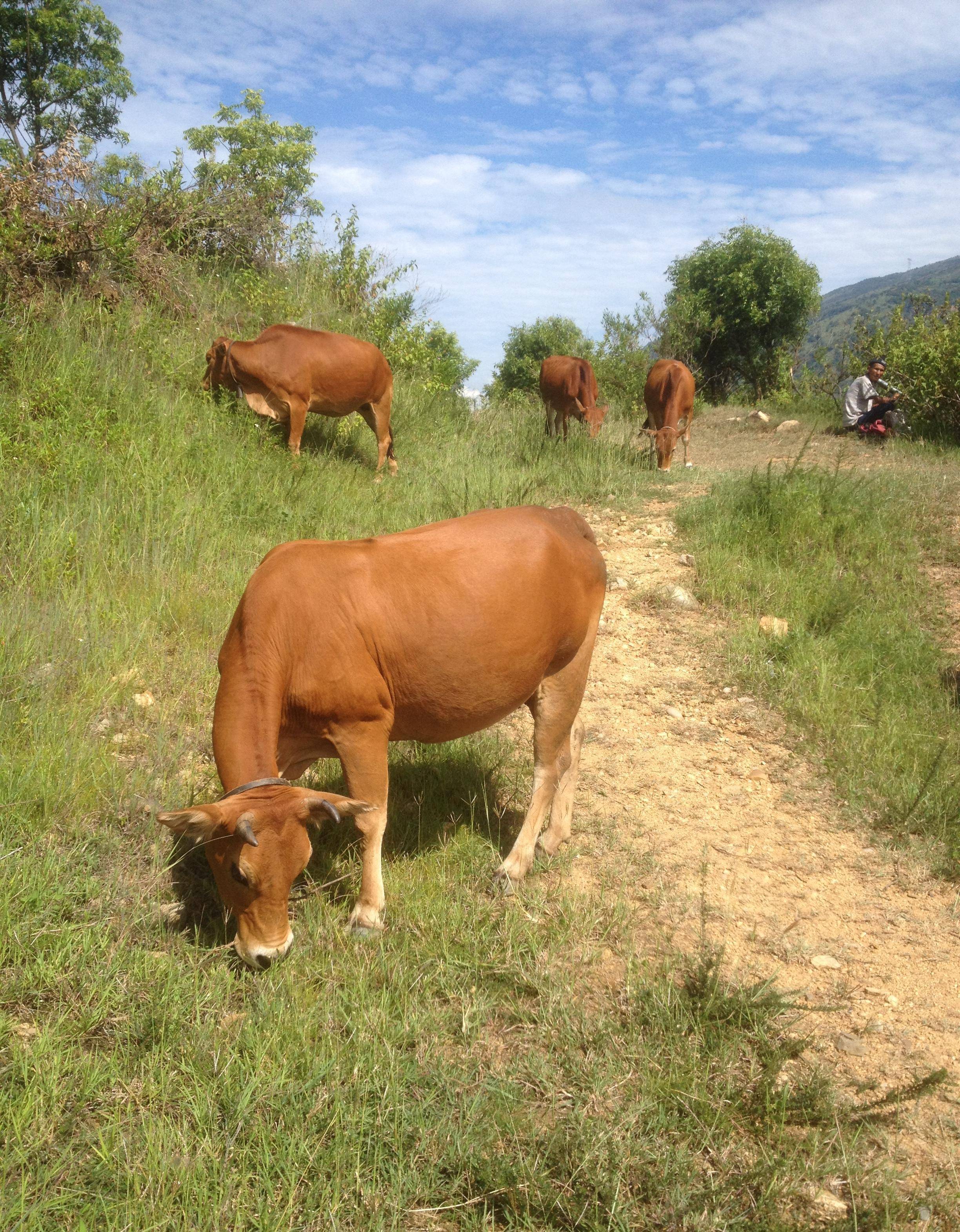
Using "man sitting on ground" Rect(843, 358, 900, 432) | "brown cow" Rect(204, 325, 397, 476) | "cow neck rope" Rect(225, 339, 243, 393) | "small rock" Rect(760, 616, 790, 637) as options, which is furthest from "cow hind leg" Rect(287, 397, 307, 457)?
"man sitting on ground" Rect(843, 358, 900, 432)

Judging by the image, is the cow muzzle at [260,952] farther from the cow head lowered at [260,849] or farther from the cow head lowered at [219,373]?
the cow head lowered at [219,373]

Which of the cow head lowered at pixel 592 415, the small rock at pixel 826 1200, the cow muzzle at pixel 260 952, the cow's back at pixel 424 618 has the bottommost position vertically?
the small rock at pixel 826 1200

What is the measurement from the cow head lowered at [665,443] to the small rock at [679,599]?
543 centimetres

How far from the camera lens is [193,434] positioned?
323 inches

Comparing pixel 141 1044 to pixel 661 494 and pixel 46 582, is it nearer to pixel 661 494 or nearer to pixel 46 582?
pixel 46 582

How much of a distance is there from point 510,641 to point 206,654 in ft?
7.42

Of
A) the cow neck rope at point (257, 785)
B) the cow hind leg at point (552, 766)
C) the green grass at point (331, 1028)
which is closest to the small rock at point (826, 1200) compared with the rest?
the green grass at point (331, 1028)

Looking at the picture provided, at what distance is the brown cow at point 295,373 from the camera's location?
917 cm

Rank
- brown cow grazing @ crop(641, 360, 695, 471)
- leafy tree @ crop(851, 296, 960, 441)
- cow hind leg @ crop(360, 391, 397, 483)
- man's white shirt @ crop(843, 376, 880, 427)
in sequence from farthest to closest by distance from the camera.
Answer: man's white shirt @ crop(843, 376, 880, 427) → leafy tree @ crop(851, 296, 960, 441) → brown cow grazing @ crop(641, 360, 695, 471) → cow hind leg @ crop(360, 391, 397, 483)

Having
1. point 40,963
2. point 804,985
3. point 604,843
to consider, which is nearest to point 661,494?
point 604,843

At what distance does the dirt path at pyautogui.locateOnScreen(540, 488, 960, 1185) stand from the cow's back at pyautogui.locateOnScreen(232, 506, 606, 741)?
1.15m

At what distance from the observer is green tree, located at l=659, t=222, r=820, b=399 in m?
25.4

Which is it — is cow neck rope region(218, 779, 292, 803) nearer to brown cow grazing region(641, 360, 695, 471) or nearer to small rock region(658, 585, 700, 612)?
small rock region(658, 585, 700, 612)

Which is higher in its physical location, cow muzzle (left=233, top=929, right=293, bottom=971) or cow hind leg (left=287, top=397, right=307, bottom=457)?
cow hind leg (left=287, top=397, right=307, bottom=457)
